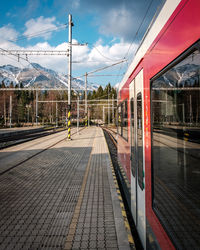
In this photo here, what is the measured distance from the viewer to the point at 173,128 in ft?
5.96

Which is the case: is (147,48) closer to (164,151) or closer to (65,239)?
(164,151)

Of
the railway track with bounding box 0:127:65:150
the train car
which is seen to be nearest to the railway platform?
the train car

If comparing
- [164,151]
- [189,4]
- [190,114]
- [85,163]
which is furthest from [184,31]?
[85,163]

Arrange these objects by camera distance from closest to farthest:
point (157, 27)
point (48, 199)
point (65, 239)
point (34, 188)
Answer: point (157, 27) → point (65, 239) → point (48, 199) → point (34, 188)

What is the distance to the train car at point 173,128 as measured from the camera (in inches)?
55.8

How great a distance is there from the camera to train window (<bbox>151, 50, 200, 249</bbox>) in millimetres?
1410

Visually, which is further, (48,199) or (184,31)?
(48,199)

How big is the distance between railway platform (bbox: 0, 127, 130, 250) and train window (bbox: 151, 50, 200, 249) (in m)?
1.87

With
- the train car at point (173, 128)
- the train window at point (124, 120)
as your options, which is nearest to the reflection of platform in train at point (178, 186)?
the train car at point (173, 128)

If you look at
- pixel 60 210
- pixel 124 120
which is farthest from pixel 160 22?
pixel 60 210

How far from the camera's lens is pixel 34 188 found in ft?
20.6

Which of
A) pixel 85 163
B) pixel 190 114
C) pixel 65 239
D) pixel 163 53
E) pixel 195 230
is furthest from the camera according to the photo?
pixel 85 163

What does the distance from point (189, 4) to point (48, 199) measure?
5.12 m

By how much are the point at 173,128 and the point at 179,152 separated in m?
0.23
